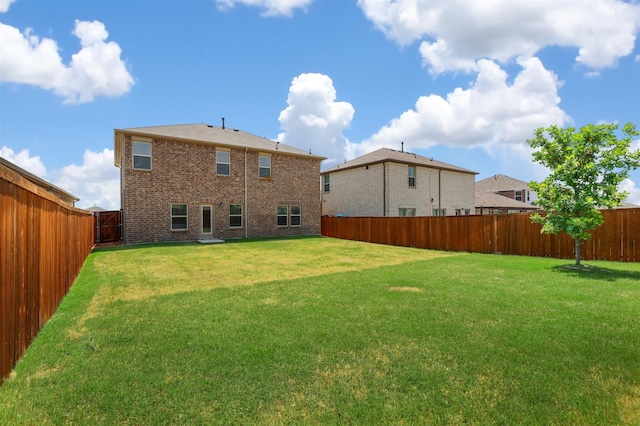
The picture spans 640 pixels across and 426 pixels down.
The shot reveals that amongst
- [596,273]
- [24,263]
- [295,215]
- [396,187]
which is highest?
[396,187]

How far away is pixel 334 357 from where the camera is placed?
373cm

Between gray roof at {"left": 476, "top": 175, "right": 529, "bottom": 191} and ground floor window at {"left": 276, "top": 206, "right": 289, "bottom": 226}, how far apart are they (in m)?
31.4

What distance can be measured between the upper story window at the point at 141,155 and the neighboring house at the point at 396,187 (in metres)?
14.7

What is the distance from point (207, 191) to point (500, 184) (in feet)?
127

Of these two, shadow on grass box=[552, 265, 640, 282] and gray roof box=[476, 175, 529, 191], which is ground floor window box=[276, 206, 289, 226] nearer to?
shadow on grass box=[552, 265, 640, 282]

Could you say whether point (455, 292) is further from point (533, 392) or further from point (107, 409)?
point (107, 409)

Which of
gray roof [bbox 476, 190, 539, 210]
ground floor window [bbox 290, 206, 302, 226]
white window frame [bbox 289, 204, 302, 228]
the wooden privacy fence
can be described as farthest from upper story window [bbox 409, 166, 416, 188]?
gray roof [bbox 476, 190, 539, 210]

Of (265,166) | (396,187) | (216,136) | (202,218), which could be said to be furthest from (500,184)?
(202,218)

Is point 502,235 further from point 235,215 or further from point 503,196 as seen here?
point 503,196

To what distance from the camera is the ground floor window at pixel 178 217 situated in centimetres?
1858

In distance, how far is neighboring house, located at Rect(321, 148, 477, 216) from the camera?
24156 millimetres

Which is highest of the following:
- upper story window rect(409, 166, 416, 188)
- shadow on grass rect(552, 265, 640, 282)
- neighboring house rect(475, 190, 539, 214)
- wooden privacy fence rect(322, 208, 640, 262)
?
upper story window rect(409, 166, 416, 188)

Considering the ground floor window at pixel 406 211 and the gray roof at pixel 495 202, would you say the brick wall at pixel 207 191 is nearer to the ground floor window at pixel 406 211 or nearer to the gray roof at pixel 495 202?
the ground floor window at pixel 406 211

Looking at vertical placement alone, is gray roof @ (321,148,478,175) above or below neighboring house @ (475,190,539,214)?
above
